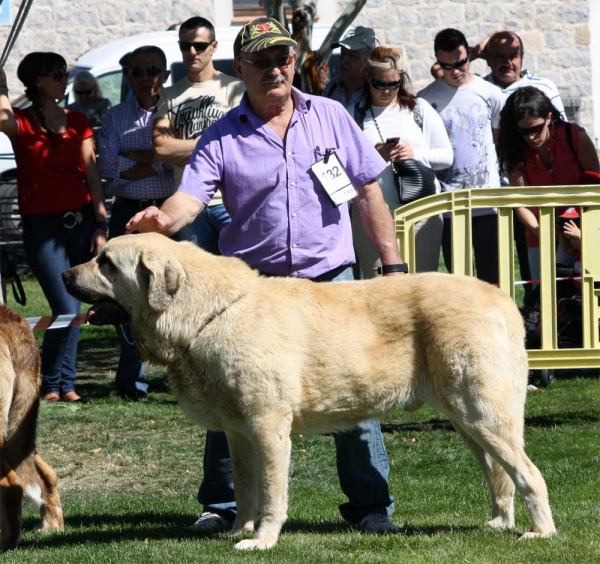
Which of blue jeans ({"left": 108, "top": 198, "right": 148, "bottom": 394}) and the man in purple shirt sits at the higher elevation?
the man in purple shirt

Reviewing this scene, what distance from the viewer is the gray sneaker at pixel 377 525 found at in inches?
215

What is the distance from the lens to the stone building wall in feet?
68.6

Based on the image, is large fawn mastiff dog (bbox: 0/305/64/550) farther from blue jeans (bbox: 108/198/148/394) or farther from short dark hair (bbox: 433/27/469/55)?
short dark hair (bbox: 433/27/469/55)

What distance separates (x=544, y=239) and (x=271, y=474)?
3.37m

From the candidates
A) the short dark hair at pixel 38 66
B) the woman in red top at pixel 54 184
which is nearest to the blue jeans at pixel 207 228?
the woman in red top at pixel 54 184

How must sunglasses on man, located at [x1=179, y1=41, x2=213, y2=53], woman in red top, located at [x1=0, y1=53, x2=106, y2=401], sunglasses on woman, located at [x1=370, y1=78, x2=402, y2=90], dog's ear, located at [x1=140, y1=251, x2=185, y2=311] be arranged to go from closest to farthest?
1. dog's ear, located at [x1=140, y1=251, x2=185, y2=311]
2. sunglasses on woman, located at [x1=370, y1=78, x2=402, y2=90]
3. sunglasses on man, located at [x1=179, y1=41, x2=213, y2=53]
4. woman in red top, located at [x1=0, y1=53, x2=106, y2=401]

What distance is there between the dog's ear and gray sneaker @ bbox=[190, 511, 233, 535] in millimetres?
1418

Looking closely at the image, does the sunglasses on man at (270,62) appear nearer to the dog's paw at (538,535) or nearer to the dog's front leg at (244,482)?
the dog's front leg at (244,482)

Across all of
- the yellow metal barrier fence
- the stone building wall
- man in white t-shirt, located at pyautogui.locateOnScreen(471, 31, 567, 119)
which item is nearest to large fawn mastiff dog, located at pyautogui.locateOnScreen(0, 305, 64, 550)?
the yellow metal barrier fence

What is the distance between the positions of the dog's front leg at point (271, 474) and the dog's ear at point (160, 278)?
70 cm

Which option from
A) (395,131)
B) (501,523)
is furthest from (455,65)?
(501,523)

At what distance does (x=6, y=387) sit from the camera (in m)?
5.27

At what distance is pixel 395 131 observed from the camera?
26.9 ft

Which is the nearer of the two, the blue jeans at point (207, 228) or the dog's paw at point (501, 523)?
the dog's paw at point (501, 523)
